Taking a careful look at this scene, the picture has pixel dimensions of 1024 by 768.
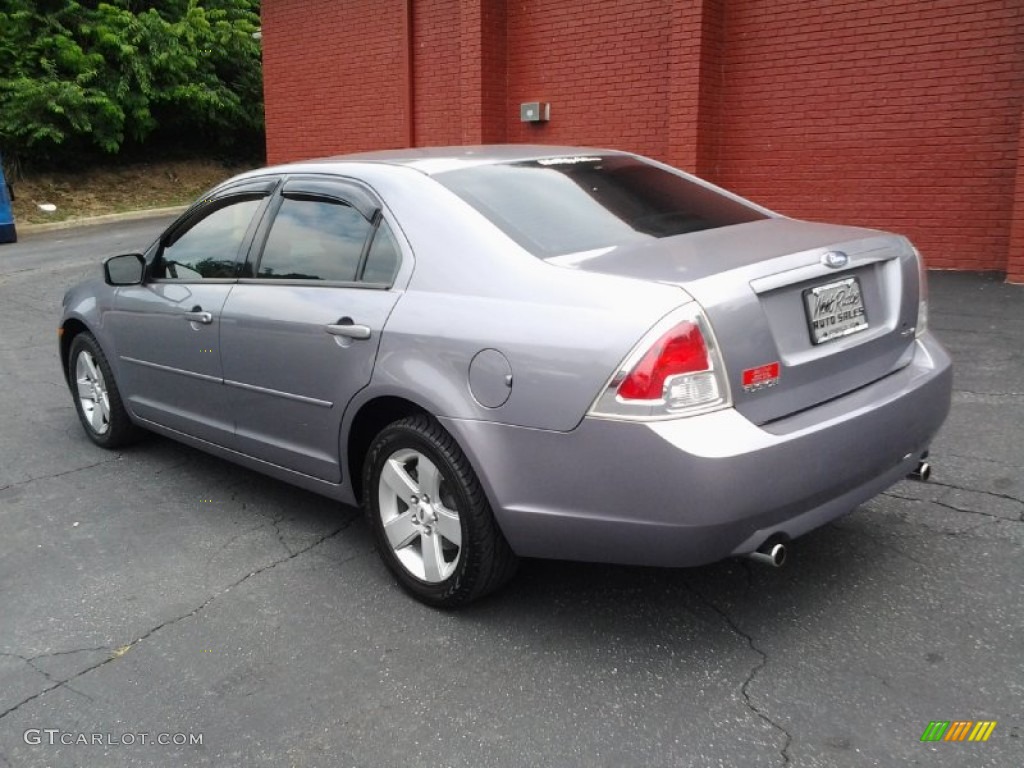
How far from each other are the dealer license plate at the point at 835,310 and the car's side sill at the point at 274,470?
6.11 feet

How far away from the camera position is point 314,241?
397 cm

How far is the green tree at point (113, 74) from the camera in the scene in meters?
19.7

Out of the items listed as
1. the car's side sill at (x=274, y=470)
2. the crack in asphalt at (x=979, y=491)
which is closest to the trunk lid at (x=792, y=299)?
the crack in asphalt at (x=979, y=491)

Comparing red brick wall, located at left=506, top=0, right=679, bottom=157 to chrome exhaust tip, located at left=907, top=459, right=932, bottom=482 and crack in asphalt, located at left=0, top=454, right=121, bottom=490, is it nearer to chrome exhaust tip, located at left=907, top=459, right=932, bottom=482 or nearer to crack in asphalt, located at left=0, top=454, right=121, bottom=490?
crack in asphalt, located at left=0, top=454, right=121, bottom=490

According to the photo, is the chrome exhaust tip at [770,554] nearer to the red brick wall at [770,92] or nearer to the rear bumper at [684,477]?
the rear bumper at [684,477]

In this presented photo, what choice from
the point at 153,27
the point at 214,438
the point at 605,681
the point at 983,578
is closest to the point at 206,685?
the point at 605,681

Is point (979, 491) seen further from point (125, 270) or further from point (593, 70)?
point (593, 70)

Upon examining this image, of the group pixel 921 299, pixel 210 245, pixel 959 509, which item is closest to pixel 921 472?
pixel 921 299

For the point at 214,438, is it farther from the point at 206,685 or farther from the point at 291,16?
the point at 291,16

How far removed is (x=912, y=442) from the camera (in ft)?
10.9

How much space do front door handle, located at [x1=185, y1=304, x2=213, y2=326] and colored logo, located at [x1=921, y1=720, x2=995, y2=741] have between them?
3.25 metres

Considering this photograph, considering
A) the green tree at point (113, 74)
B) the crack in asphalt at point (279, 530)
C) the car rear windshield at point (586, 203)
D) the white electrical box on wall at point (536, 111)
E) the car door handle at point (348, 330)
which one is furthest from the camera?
the green tree at point (113, 74)

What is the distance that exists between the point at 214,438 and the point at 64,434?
1933 mm

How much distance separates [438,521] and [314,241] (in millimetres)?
1341
